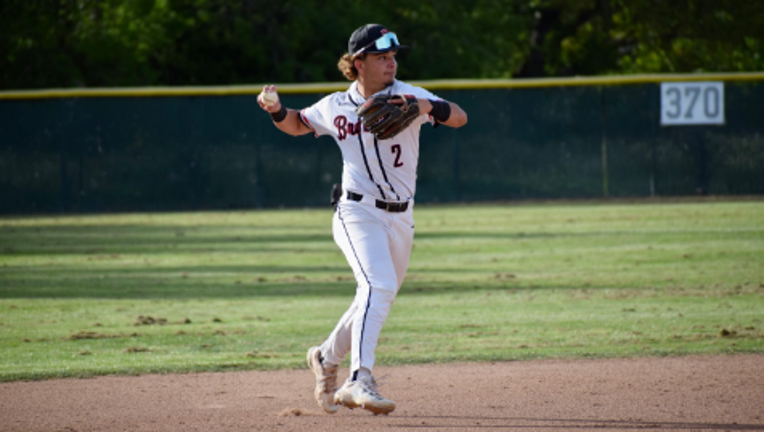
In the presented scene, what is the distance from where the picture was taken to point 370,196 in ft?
14.9

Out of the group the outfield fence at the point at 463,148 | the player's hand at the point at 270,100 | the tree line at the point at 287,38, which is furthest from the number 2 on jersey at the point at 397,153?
the tree line at the point at 287,38

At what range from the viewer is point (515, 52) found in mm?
35469

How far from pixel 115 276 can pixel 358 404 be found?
662cm

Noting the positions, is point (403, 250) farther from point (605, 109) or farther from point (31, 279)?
point (605, 109)

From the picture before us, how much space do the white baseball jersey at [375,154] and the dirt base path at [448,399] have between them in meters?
1.09

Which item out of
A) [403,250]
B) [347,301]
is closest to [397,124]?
[403,250]

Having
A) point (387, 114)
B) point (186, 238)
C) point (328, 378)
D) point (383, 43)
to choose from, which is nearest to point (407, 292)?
point (328, 378)

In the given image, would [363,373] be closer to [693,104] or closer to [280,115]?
[280,115]

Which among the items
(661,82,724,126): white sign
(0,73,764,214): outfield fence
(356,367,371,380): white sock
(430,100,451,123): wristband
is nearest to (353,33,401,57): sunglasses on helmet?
(430,100,451,123): wristband

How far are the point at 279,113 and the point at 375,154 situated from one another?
61 centimetres

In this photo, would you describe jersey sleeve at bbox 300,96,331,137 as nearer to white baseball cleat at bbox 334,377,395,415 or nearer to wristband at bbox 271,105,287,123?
wristband at bbox 271,105,287,123

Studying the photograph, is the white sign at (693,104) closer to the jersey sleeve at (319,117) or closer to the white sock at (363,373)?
the jersey sleeve at (319,117)

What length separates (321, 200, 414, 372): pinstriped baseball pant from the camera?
14.3 feet

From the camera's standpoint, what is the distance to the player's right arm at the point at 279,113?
4754 millimetres
